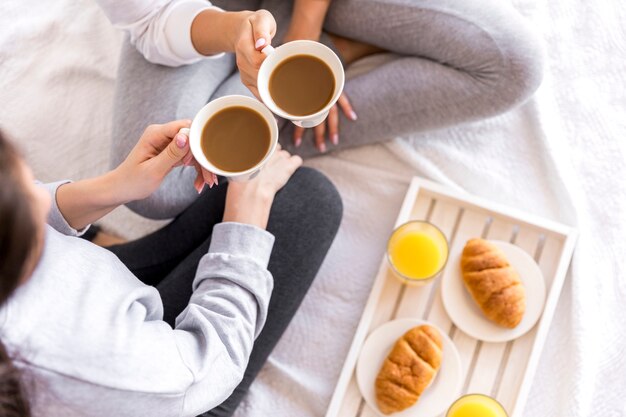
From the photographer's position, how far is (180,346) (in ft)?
2.67

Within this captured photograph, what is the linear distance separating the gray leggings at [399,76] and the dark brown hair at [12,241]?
0.49m

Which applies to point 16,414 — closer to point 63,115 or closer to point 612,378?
point 63,115

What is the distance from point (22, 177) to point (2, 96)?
34.4 inches

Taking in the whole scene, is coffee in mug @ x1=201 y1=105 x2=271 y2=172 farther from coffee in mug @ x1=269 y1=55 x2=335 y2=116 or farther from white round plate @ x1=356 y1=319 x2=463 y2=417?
white round plate @ x1=356 y1=319 x2=463 y2=417

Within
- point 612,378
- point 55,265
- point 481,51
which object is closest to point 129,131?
point 55,265

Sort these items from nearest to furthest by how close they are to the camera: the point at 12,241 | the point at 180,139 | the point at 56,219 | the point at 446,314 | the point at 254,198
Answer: the point at 12,241 < the point at 180,139 < the point at 56,219 < the point at 254,198 < the point at 446,314

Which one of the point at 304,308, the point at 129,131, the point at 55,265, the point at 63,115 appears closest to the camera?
the point at 55,265

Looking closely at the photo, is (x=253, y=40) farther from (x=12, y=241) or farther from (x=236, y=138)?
(x=12, y=241)

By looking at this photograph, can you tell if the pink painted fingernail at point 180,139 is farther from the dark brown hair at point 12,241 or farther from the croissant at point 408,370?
the croissant at point 408,370

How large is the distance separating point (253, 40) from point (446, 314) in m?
0.61

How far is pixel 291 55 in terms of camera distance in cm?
88

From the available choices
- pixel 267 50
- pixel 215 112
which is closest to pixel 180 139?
pixel 215 112

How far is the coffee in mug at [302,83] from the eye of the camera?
2.89ft

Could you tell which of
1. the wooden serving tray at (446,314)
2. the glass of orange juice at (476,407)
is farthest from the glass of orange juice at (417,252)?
the glass of orange juice at (476,407)
